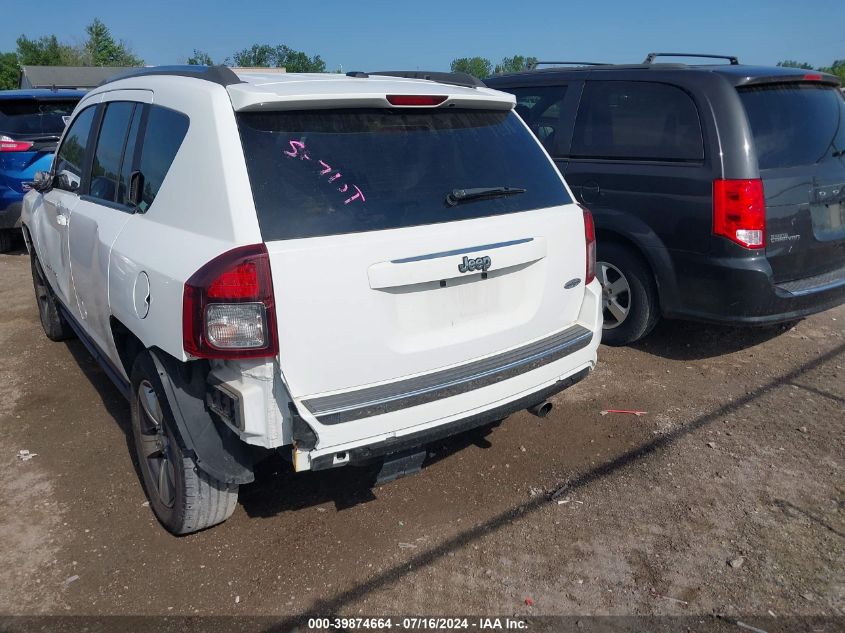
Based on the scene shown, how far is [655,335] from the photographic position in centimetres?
565

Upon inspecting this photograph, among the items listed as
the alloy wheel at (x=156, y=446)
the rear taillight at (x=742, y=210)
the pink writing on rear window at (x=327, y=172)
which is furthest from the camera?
the rear taillight at (x=742, y=210)

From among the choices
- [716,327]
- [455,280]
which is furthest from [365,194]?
[716,327]

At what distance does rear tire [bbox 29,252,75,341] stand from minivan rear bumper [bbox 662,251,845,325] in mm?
4574

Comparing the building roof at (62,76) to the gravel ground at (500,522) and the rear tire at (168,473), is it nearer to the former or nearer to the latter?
the gravel ground at (500,522)

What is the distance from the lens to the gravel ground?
2.76 meters

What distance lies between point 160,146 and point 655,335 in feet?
13.4

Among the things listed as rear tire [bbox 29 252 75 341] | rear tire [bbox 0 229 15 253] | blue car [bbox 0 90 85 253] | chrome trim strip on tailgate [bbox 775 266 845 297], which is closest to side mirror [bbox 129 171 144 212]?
rear tire [bbox 29 252 75 341]

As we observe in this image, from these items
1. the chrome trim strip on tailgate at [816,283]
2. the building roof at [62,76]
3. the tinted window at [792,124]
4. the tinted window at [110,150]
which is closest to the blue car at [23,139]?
the tinted window at [110,150]

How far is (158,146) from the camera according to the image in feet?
10.1

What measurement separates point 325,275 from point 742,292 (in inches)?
121

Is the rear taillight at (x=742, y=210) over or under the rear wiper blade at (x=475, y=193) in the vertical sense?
under

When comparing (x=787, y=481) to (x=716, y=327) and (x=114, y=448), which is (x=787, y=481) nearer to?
(x=716, y=327)

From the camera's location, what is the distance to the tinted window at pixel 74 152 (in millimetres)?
4148

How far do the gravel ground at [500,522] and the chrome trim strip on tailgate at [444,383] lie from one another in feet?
2.52
